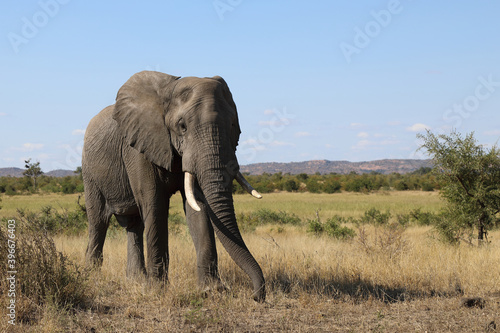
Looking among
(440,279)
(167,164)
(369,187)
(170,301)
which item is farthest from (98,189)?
(369,187)

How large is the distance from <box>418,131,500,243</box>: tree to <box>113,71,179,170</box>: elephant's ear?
7897 millimetres

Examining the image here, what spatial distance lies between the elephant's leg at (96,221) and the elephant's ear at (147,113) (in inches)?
74.0

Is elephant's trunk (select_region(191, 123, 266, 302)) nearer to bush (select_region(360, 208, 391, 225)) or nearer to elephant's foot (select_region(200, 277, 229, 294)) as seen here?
elephant's foot (select_region(200, 277, 229, 294))

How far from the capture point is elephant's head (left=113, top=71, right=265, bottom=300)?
6.27 m

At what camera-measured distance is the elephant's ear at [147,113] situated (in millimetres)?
7004

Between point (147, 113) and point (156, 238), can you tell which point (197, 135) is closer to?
point (147, 113)

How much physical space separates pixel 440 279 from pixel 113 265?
5680mm

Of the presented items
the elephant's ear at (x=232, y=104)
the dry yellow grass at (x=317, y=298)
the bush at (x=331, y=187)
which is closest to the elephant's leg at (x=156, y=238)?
the dry yellow grass at (x=317, y=298)

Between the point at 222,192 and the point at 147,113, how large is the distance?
71.5 inches

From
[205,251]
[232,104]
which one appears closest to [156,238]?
[205,251]

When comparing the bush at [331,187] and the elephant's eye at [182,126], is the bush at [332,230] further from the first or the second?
the bush at [331,187]

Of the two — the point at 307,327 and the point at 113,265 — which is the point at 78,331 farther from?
the point at 113,265

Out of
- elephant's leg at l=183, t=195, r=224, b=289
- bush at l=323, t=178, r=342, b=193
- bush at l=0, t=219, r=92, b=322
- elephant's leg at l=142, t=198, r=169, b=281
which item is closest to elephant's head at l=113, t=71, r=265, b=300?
elephant's leg at l=183, t=195, r=224, b=289

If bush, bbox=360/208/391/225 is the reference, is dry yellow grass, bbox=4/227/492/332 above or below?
below
